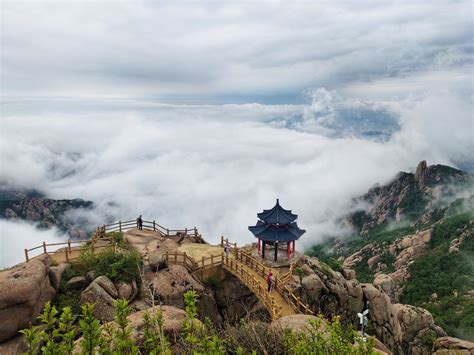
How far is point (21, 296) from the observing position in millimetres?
18250

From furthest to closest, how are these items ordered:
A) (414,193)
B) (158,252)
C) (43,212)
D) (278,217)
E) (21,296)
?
(43,212)
(414,193)
(278,217)
(158,252)
(21,296)

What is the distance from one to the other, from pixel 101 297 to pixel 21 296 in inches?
167

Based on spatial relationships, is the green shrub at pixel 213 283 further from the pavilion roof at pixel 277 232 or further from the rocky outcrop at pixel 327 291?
the rocky outcrop at pixel 327 291

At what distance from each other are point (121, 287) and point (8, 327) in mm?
6445

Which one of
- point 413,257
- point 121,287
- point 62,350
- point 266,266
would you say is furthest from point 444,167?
point 62,350

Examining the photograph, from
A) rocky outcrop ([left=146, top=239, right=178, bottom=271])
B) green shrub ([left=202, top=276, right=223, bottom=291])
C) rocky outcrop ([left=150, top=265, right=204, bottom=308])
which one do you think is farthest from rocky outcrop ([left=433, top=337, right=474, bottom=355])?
rocky outcrop ([left=146, top=239, right=178, bottom=271])

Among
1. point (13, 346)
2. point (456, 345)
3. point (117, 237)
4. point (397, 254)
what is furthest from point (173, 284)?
point (397, 254)

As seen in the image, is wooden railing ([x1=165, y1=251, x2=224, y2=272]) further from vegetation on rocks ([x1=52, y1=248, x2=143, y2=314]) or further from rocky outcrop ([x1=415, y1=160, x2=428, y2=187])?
rocky outcrop ([x1=415, y1=160, x2=428, y2=187])

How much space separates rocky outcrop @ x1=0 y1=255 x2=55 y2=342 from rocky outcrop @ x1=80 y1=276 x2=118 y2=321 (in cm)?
237

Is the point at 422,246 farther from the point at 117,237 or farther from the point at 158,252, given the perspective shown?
the point at 117,237

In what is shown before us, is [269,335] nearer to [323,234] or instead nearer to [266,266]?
[266,266]

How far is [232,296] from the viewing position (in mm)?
27922

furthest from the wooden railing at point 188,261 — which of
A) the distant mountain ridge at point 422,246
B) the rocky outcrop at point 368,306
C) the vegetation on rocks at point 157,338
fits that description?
the vegetation on rocks at point 157,338

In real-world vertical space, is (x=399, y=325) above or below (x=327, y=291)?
below
